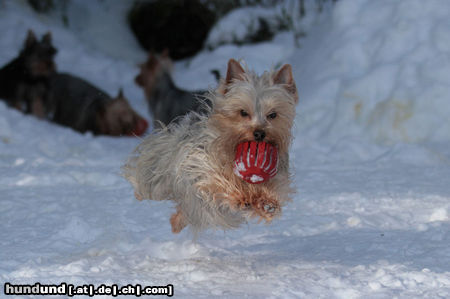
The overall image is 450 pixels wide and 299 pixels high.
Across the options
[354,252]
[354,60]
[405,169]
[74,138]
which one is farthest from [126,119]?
[354,252]

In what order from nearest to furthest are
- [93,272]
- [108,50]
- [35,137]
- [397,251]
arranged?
[93,272] → [397,251] → [35,137] → [108,50]

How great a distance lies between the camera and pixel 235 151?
3.59m

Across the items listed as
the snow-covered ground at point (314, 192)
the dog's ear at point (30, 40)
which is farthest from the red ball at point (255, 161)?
the dog's ear at point (30, 40)

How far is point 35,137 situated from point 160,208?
9.49 ft

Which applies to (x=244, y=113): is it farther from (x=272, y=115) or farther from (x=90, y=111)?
(x=90, y=111)

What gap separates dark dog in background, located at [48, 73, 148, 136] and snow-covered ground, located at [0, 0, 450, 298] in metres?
0.16

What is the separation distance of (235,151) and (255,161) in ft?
0.45

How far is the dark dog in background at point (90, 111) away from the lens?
779 centimetres

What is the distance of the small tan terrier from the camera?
3.55 metres

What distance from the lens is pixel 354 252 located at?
3.84 m

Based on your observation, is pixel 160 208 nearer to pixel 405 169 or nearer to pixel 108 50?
pixel 405 169

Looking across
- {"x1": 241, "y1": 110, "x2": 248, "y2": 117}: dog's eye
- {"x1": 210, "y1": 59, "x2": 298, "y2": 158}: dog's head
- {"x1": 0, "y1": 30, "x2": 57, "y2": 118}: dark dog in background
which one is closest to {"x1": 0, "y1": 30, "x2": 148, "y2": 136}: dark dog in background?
{"x1": 0, "y1": 30, "x2": 57, "y2": 118}: dark dog in background

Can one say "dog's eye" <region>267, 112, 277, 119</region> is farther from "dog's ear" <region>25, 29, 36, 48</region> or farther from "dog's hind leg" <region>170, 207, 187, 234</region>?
"dog's ear" <region>25, 29, 36, 48</region>

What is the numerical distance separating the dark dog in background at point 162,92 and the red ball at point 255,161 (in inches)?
120
